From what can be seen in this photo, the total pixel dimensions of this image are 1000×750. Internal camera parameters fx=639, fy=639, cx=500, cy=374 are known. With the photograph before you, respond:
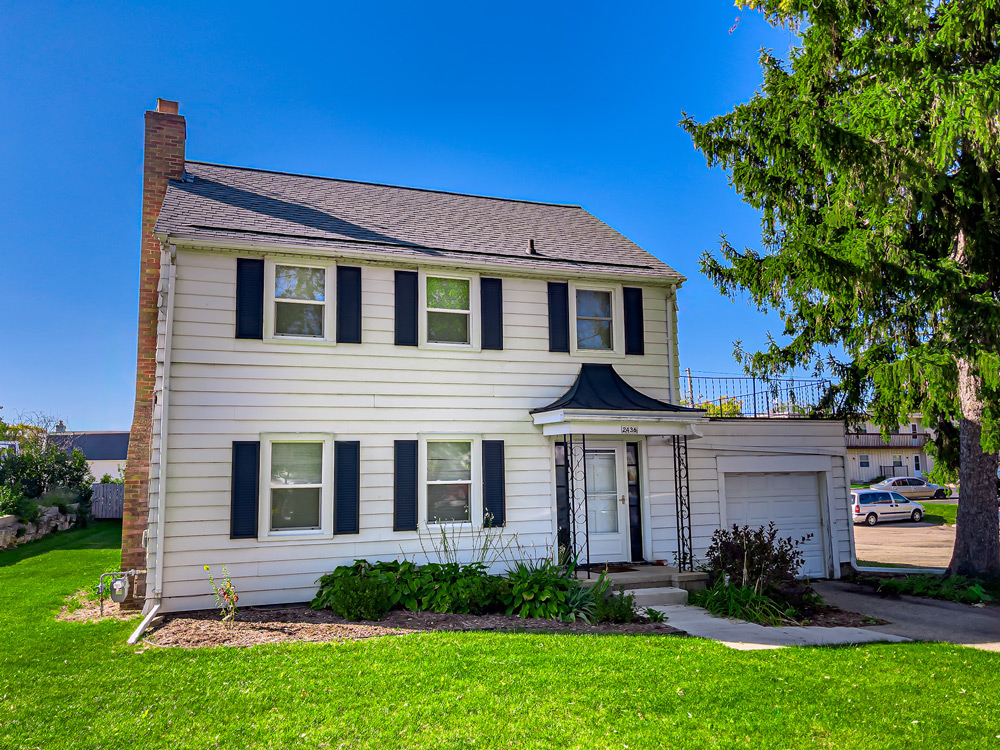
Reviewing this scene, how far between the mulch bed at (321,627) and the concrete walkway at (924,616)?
1582mm

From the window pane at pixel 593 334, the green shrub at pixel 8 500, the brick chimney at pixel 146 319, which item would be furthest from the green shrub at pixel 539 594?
the green shrub at pixel 8 500

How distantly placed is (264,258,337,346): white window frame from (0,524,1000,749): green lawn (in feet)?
15.6

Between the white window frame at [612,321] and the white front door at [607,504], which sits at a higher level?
the white window frame at [612,321]

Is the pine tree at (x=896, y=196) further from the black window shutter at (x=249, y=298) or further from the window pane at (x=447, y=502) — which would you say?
the black window shutter at (x=249, y=298)

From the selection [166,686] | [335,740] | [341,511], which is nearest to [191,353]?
[341,511]

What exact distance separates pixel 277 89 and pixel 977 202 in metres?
13.9

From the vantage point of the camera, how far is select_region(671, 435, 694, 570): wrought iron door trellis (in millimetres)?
11344

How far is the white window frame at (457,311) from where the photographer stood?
11.1 metres

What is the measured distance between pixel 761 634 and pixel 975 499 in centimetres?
659

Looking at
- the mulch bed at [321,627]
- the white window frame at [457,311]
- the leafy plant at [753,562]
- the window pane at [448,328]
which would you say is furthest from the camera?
the window pane at [448,328]

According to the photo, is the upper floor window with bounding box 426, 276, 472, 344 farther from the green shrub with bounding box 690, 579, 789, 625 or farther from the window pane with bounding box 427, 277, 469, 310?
the green shrub with bounding box 690, 579, 789, 625

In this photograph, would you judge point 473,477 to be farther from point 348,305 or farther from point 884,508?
point 884,508

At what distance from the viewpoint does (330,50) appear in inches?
573

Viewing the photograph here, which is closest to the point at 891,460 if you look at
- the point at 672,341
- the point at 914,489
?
the point at 914,489
